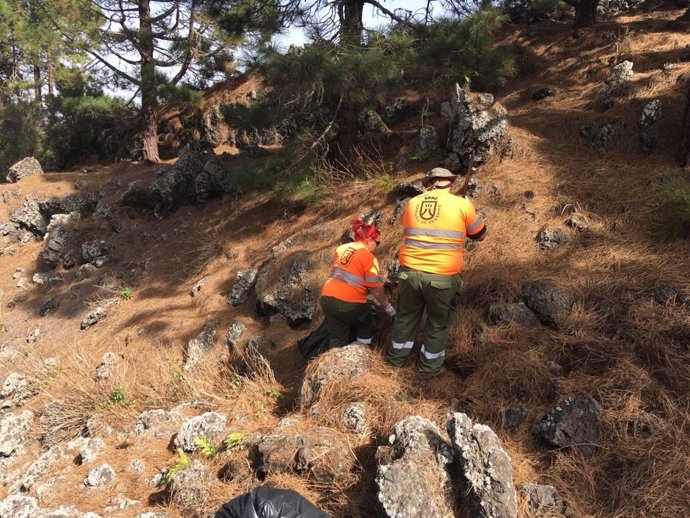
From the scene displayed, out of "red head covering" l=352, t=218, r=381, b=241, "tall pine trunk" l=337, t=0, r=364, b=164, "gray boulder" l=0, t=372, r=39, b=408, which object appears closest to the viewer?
"red head covering" l=352, t=218, r=381, b=241

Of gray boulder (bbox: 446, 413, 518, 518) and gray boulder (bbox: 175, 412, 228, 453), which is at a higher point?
gray boulder (bbox: 446, 413, 518, 518)

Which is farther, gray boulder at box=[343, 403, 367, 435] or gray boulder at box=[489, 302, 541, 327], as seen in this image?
gray boulder at box=[489, 302, 541, 327]

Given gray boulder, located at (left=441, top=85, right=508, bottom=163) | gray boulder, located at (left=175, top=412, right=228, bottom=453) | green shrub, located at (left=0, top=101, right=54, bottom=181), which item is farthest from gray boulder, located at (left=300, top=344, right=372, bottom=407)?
green shrub, located at (left=0, top=101, right=54, bottom=181)

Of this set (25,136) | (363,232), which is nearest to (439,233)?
(363,232)

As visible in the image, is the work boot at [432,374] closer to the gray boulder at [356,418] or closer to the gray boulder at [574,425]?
the gray boulder at [356,418]

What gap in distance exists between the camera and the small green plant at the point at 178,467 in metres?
3.44

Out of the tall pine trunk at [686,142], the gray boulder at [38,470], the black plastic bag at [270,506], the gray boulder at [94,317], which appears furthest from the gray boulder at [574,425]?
the gray boulder at [94,317]

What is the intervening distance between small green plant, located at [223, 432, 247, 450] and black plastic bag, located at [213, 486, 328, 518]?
989 millimetres

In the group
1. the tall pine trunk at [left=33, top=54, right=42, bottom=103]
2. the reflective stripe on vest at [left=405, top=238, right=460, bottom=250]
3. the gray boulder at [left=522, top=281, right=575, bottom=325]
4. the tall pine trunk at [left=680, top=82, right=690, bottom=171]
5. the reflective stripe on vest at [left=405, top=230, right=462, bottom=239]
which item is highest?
the tall pine trunk at [left=33, top=54, right=42, bottom=103]

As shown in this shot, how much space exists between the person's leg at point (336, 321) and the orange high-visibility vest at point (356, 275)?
0.07m

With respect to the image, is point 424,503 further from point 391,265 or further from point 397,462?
point 391,265

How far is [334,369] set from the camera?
156 inches

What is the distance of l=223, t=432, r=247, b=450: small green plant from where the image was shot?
12.0 feet

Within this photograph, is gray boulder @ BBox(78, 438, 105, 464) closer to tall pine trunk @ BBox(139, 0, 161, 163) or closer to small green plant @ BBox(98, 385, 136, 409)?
small green plant @ BBox(98, 385, 136, 409)
